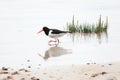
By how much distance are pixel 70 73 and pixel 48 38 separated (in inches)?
241

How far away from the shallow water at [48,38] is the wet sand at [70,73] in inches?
44.4

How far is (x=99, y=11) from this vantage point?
1969 centimetres

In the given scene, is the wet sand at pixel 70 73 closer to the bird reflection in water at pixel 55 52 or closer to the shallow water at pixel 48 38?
the shallow water at pixel 48 38

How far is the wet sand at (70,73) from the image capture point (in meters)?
8.73

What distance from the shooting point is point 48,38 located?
50.1ft

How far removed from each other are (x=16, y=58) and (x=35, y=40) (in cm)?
284

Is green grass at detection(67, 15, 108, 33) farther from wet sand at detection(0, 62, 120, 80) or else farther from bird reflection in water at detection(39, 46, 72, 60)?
wet sand at detection(0, 62, 120, 80)

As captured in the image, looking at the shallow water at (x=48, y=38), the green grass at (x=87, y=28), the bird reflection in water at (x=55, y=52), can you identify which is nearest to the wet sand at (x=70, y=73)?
the shallow water at (x=48, y=38)

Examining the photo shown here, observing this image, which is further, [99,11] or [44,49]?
[99,11]

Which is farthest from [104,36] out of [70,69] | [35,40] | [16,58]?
[70,69]

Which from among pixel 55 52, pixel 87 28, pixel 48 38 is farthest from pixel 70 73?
pixel 87 28

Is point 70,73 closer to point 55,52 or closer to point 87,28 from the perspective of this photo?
point 55,52

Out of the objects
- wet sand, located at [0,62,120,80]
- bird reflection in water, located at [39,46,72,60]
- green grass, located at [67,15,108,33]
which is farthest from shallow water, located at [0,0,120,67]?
wet sand, located at [0,62,120,80]

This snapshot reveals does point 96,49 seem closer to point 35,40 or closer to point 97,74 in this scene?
point 35,40
